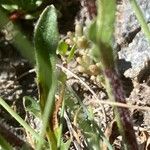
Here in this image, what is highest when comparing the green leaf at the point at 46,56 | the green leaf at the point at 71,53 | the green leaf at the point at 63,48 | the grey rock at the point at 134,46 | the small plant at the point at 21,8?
the small plant at the point at 21,8

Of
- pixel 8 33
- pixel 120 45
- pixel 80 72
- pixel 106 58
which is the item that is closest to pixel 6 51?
pixel 8 33

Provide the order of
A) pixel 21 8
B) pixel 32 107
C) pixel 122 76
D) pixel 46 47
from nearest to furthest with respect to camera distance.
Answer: pixel 46 47
pixel 32 107
pixel 122 76
pixel 21 8

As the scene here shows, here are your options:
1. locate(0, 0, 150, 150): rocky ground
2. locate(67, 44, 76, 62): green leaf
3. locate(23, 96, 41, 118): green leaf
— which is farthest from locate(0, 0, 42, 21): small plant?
locate(23, 96, 41, 118): green leaf

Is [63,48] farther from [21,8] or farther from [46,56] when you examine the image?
[46,56]

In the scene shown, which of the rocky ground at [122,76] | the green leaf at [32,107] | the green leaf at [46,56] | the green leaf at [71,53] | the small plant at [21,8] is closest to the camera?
the green leaf at [46,56]

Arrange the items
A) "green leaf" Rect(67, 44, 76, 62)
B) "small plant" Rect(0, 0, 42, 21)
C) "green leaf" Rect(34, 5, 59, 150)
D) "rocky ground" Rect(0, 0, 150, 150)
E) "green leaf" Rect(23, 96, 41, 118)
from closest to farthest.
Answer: "green leaf" Rect(34, 5, 59, 150) < "green leaf" Rect(23, 96, 41, 118) < "rocky ground" Rect(0, 0, 150, 150) < "green leaf" Rect(67, 44, 76, 62) < "small plant" Rect(0, 0, 42, 21)

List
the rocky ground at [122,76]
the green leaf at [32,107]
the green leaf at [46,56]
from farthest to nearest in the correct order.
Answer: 1. the rocky ground at [122,76]
2. the green leaf at [32,107]
3. the green leaf at [46,56]

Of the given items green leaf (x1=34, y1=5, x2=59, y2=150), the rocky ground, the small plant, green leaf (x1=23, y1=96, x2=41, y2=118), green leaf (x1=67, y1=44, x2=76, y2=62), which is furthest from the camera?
the small plant

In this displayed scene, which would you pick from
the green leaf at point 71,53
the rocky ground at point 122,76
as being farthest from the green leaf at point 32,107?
the green leaf at point 71,53

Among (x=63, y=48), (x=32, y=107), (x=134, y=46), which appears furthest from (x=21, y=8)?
(x=32, y=107)

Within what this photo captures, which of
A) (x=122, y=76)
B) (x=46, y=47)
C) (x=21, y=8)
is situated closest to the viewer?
(x=46, y=47)

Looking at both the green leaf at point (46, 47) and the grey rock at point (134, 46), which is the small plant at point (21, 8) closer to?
the grey rock at point (134, 46)

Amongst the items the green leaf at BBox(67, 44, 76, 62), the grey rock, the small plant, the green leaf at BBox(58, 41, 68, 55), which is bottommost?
the grey rock

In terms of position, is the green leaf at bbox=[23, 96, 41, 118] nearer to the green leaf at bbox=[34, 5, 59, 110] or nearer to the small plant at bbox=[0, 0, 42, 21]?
the green leaf at bbox=[34, 5, 59, 110]
